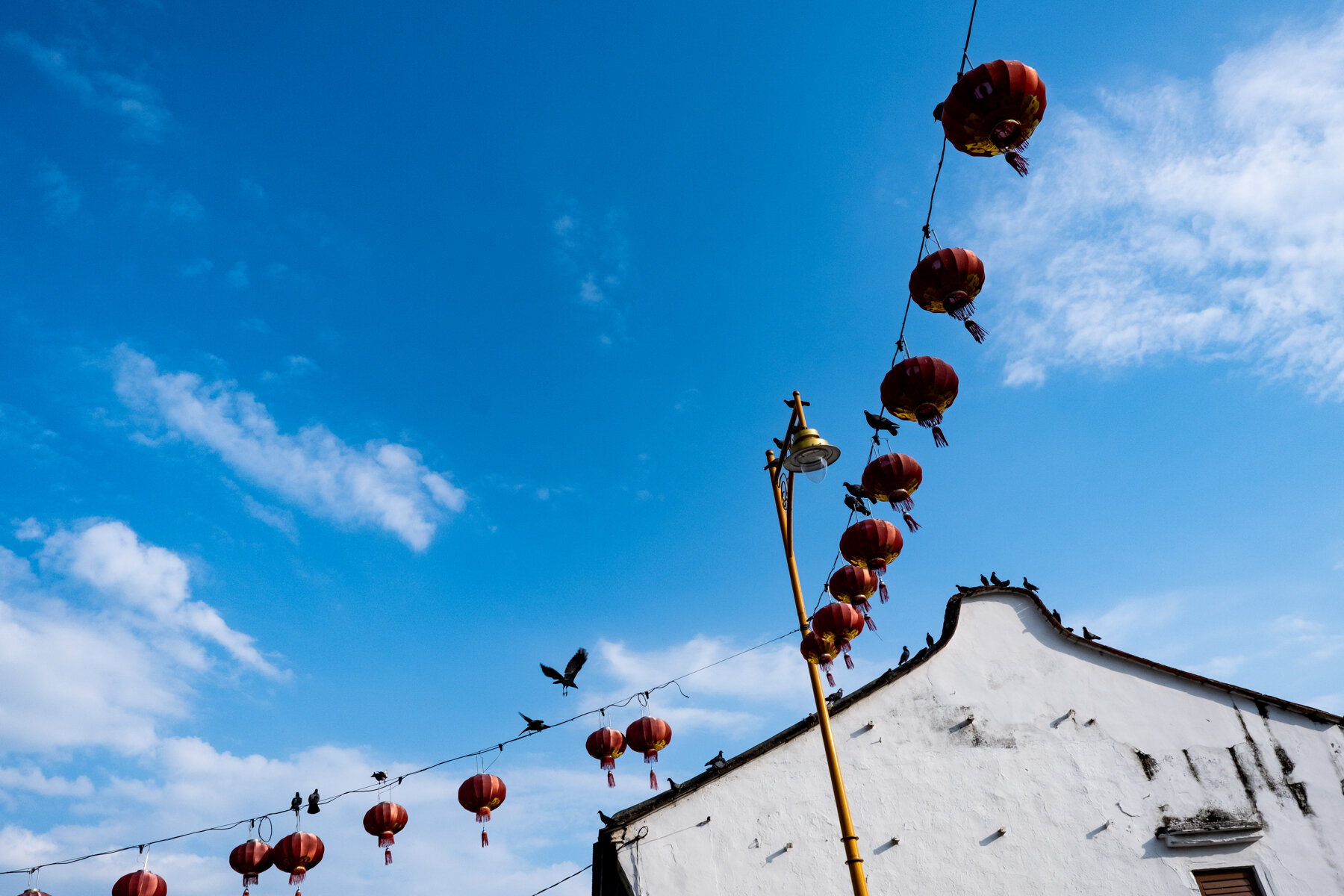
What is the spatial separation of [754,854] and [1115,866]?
20.6 feet

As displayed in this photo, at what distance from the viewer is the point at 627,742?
14203 mm

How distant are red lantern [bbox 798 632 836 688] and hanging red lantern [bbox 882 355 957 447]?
3.34m

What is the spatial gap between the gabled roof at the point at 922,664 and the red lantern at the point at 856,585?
10.5ft

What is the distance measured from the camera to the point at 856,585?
11.6m

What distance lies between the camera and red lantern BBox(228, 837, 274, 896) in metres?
13.0

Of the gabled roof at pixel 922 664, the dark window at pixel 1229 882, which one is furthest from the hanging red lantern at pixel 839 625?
the dark window at pixel 1229 882

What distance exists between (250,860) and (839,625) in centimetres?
1066

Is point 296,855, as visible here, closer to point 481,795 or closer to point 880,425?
point 481,795

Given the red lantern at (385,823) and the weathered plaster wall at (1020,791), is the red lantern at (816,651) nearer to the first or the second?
the weathered plaster wall at (1020,791)

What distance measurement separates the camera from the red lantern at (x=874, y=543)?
36.4 feet

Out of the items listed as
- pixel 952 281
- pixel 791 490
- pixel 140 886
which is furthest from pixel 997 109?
pixel 140 886

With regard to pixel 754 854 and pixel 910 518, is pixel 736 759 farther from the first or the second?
pixel 910 518

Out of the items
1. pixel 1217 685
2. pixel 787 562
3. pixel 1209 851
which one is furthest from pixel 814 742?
pixel 1217 685

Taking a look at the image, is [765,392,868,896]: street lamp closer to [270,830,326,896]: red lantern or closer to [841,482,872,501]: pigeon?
[841,482,872,501]: pigeon
